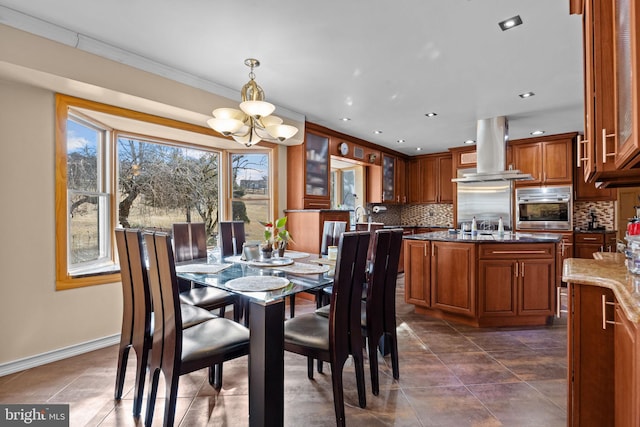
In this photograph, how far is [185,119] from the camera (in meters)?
3.13

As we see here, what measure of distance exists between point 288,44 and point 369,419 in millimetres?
2462

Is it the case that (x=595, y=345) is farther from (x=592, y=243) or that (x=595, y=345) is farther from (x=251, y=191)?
(x=592, y=243)

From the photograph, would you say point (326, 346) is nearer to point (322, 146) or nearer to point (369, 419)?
point (369, 419)

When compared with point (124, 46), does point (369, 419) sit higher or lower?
lower

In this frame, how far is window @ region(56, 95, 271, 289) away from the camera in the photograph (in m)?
2.54

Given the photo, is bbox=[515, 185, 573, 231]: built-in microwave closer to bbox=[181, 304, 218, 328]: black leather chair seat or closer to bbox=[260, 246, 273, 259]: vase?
bbox=[260, 246, 273, 259]: vase

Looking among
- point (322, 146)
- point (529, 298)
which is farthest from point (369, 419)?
point (322, 146)

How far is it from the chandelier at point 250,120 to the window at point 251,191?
1.53m

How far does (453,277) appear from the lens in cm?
324

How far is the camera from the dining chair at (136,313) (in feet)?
5.51

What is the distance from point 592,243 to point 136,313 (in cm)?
585

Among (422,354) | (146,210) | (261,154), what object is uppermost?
(261,154)

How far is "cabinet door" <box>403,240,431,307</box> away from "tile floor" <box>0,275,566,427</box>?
2.57ft

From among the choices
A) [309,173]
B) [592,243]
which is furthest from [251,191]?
[592,243]
